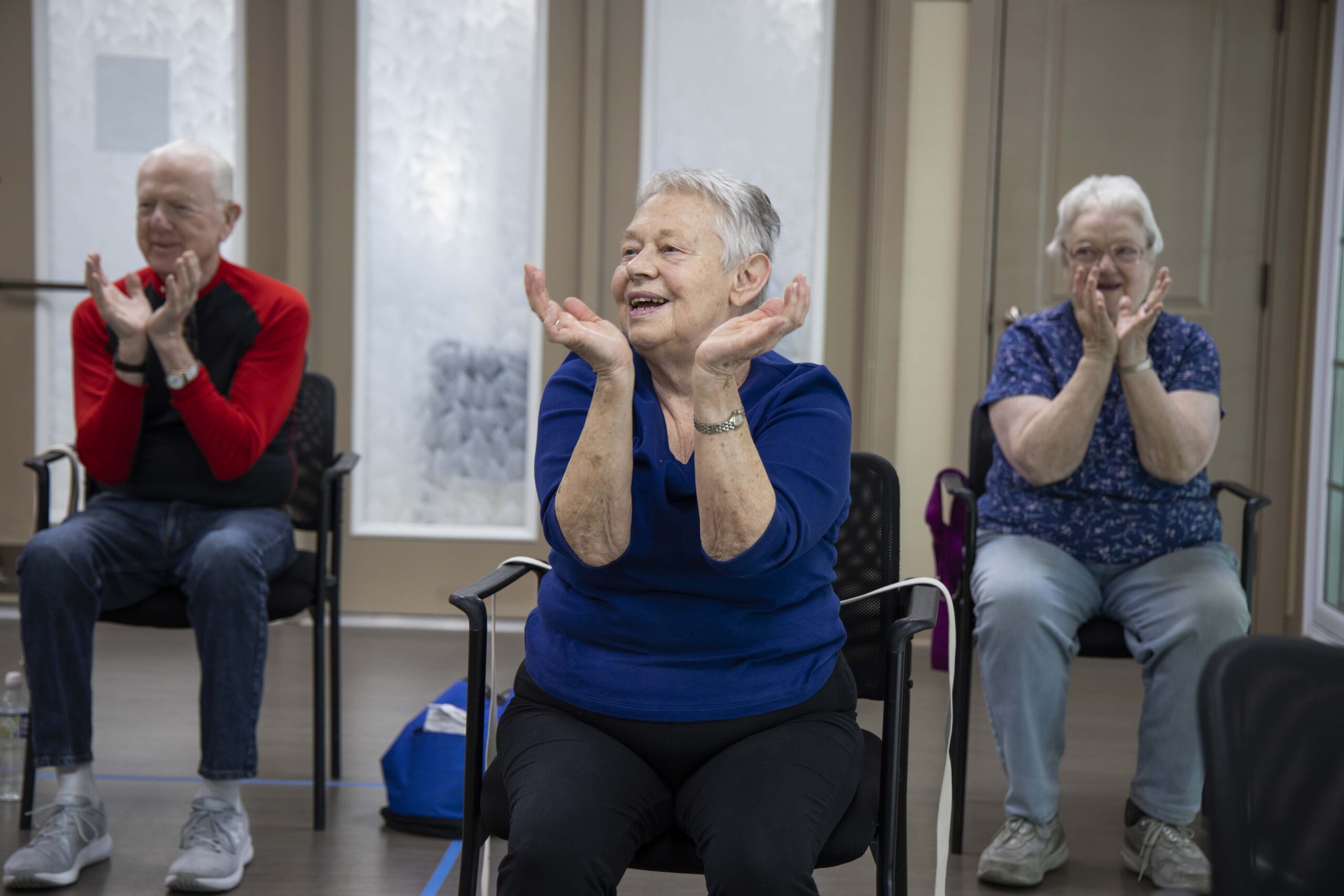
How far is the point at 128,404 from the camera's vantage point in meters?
2.16

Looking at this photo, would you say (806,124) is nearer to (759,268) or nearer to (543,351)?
(543,351)

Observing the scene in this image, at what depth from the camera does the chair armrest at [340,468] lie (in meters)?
2.32

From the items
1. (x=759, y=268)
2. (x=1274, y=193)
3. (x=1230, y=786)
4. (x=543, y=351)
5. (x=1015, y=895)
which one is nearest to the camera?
(x=1230, y=786)

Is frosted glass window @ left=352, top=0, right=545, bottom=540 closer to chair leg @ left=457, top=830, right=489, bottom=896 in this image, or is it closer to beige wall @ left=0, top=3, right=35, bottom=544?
beige wall @ left=0, top=3, right=35, bottom=544

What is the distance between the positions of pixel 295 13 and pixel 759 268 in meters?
2.75

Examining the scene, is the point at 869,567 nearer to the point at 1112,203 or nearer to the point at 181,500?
the point at 1112,203

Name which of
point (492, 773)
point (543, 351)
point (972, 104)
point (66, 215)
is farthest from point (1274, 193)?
point (66, 215)

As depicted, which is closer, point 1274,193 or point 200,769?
point 200,769

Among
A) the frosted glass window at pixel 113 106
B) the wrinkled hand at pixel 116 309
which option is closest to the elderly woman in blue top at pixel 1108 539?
the wrinkled hand at pixel 116 309

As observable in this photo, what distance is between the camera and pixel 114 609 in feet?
7.06

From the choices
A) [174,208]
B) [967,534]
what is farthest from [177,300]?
[967,534]

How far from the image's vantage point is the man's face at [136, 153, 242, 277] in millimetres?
2275

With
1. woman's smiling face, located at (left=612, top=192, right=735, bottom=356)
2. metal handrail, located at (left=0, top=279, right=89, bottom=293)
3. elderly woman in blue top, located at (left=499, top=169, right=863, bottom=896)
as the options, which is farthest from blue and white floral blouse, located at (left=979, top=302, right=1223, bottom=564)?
metal handrail, located at (left=0, top=279, right=89, bottom=293)

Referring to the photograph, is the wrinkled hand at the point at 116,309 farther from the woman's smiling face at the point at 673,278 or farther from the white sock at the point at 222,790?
the woman's smiling face at the point at 673,278
